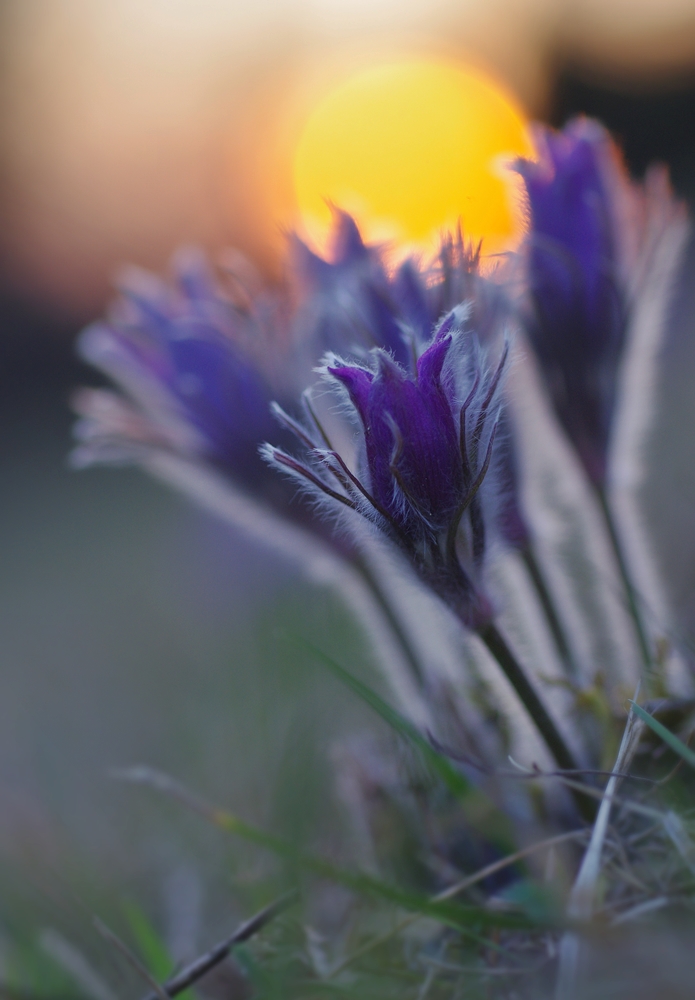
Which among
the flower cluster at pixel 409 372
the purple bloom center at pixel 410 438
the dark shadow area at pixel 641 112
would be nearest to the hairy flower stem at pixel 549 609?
the flower cluster at pixel 409 372

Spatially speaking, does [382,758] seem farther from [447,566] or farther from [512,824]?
[447,566]

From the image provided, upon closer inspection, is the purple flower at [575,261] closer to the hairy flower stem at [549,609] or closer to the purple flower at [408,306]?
the purple flower at [408,306]

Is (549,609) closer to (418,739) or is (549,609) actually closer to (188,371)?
(418,739)

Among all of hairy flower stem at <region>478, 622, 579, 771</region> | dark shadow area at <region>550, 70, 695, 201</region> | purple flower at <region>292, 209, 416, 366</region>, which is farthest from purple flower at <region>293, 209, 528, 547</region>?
dark shadow area at <region>550, 70, 695, 201</region>

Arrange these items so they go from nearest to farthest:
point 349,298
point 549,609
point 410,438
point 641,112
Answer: point 410,438, point 349,298, point 549,609, point 641,112

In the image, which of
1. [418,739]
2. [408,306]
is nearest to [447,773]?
[418,739]


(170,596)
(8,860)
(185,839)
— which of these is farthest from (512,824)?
(170,596)
